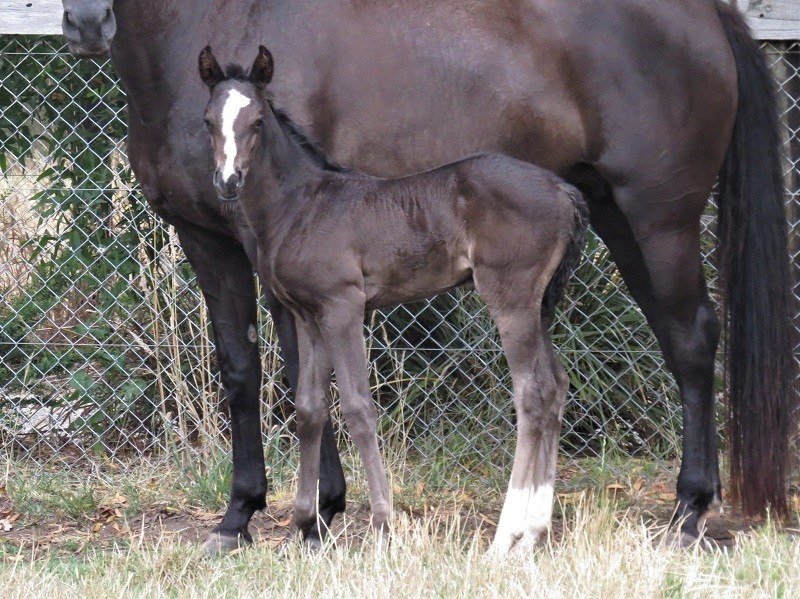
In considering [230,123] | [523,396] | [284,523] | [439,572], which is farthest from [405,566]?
[284,523]

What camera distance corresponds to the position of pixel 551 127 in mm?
4023

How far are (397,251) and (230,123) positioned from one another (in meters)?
0.67

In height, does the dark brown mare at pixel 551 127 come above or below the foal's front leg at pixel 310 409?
above

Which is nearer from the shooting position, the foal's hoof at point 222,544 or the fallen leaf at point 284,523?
the foal's hoof at point 222,544

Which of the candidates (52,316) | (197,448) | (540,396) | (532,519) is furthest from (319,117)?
(52,316)

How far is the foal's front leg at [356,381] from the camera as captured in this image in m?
3.39

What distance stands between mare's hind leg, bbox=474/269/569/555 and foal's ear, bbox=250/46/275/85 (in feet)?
3.02

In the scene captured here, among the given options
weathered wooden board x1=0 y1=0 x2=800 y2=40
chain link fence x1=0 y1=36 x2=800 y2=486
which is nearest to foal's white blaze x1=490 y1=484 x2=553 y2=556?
chain link fence x1=0 y1=36 x2=800 y2=486

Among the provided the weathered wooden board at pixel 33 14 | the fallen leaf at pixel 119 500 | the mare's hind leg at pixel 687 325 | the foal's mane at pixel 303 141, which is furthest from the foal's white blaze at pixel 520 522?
the weathered wooden board at pixel 33 14

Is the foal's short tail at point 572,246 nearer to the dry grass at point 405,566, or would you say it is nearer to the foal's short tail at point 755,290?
the dry grass at point 405,566

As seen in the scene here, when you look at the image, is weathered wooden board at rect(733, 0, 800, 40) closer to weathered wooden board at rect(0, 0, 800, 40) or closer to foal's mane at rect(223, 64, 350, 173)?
weathered wooden board at rect(0, 0, 800, 40)

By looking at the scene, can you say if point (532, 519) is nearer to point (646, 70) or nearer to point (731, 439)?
point (731, 439)

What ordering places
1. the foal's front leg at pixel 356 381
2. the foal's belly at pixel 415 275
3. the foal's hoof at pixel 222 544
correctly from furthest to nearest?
the foal's hoof at pixel 222 544 < the foal's belly at pixel 415 275 < the foal's front leg at pixel 356 381

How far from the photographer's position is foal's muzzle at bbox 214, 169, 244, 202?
3.16 m
